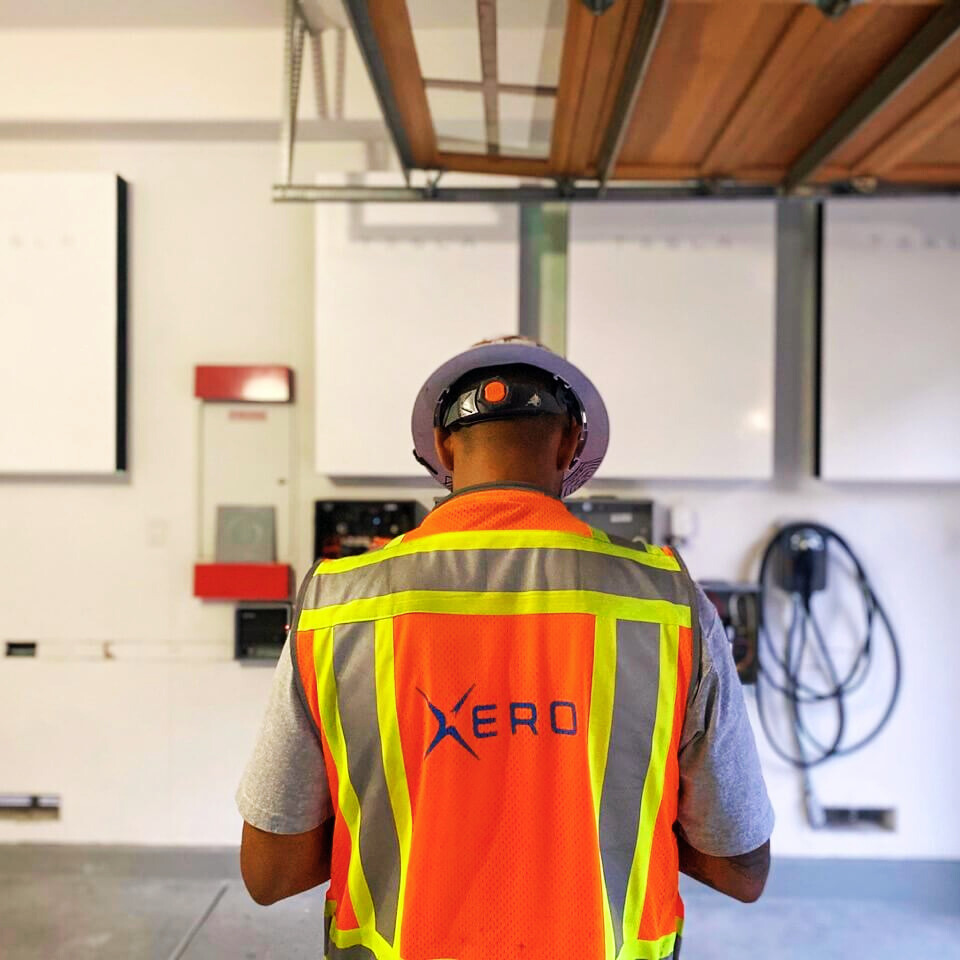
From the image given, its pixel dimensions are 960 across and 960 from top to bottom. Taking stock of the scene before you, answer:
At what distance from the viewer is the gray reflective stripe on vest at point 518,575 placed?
34.8 inches

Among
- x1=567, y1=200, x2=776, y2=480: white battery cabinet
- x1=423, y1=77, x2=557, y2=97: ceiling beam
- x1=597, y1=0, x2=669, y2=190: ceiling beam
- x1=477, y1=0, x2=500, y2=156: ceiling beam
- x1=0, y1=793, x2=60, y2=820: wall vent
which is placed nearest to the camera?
x1=597, y1=0, x2=669, y2=190: ceiling beam

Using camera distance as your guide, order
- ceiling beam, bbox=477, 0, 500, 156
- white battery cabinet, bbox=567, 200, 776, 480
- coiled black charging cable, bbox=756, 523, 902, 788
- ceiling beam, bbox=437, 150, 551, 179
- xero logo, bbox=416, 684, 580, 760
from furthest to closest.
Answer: coiled black charging cable, bbox=756, 523, 902, 788 < white battery cabinet, bbox=567, 200, 776, 480 < ceiling beam, bbox=437, 150, 551, 179 < ceiling beam, bbox=477, 0, 500, 156 < xero logo, bbox=416, 684, 580, 760

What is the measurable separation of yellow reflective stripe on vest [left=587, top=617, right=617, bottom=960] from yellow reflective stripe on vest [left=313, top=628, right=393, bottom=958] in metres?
0.33

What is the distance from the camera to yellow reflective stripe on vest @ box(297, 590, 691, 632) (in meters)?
0.88

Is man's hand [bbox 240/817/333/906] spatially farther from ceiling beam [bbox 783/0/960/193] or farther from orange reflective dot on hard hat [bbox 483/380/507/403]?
ceiling beam [bbox 783/0/960/193]

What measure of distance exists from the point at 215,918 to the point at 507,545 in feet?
7.21

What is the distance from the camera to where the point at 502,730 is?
861mm

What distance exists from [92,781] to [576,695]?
2.44m

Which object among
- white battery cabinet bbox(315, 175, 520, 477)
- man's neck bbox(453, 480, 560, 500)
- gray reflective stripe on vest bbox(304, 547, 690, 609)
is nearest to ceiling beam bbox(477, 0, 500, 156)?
white battery cabinet bbox(315, 175, 520, 477)

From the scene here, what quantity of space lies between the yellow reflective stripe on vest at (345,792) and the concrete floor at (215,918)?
4.96 ft

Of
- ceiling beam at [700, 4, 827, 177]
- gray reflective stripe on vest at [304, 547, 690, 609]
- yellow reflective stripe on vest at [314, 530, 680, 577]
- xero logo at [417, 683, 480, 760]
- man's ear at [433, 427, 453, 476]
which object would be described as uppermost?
ceiling beam at [700, 4, 827, 177]

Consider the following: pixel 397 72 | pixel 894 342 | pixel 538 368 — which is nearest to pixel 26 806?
pixel 538 368

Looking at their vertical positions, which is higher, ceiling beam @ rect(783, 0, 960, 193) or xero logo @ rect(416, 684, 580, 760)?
ceiling beam @ rect(783, 0, 960, 193)

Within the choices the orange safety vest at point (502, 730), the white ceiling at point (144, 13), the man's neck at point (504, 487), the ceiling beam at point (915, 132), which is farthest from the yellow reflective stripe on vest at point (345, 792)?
the white ceiling at point (144, 13)
